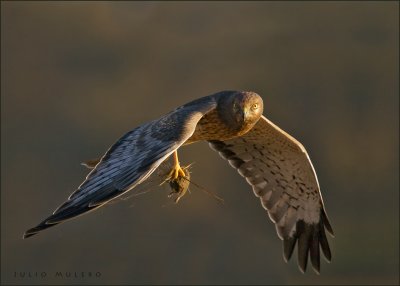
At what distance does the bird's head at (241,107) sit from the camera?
762 cm

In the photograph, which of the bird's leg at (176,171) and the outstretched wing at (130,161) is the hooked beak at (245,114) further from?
the bird's leg at (176,171)

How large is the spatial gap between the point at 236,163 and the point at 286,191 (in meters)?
0.61

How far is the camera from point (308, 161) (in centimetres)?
834

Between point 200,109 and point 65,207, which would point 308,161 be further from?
point 65,207

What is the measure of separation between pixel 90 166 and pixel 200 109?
1153 millimetres

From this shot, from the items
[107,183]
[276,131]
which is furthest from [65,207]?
[276,131]

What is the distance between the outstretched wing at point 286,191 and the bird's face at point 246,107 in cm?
79

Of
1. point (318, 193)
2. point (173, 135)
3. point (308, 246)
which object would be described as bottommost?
point (308, 246)

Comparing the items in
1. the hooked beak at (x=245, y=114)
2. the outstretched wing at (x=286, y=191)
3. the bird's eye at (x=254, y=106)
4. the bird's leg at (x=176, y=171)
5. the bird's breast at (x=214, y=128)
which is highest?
the bird's eye at (x=254, y=106)

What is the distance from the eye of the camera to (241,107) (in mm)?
7617

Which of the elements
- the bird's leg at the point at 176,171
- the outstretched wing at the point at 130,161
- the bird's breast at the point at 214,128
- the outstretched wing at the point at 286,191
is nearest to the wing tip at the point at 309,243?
the outstretched wing at the point at 286,191

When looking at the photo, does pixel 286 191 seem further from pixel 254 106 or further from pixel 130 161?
pixel 130 161

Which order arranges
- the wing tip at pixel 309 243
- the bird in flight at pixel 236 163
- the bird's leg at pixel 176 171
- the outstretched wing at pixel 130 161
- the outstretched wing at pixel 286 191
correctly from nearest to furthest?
the outstretched wing at pixel 130 161
the bird in flight at pixel 236 163
the bird's leg at pixel 176 171
the outstretched wing at pixel 286 191
the wing tip at pixel 309 243

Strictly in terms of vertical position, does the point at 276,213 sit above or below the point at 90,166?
below
